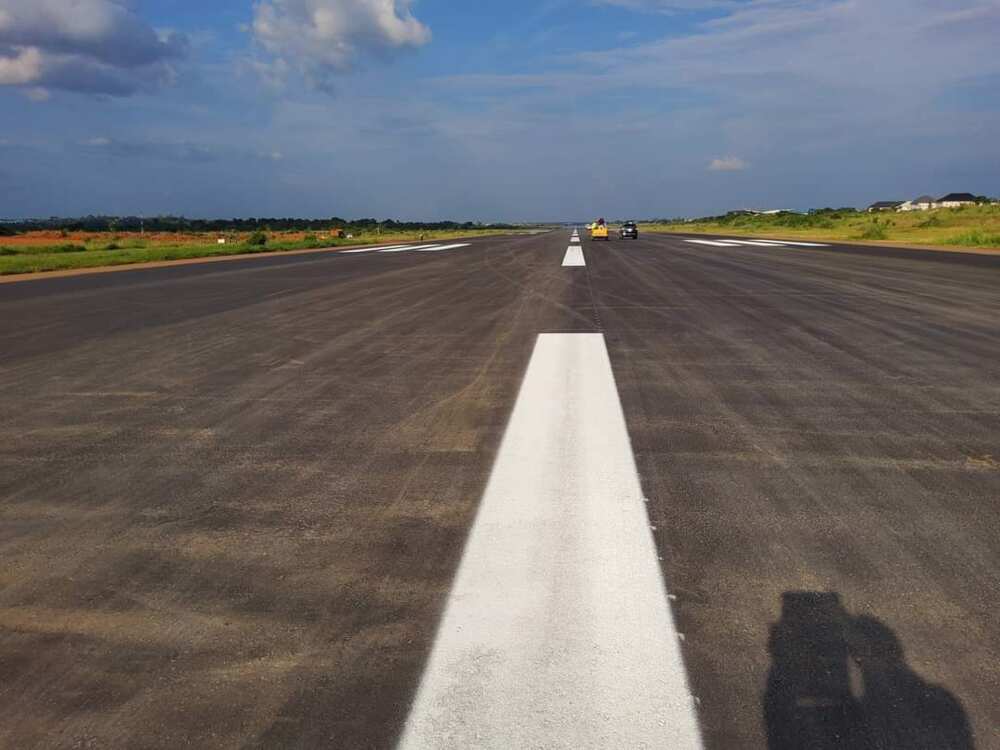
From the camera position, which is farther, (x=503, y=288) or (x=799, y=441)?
(x=503, y=288)

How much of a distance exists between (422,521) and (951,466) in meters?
2.71

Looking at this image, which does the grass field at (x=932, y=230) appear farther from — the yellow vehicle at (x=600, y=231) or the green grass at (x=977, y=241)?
the yellow vehicle at (x=600, y=231)

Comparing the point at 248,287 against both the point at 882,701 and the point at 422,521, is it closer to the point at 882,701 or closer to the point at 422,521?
the point at 422,521

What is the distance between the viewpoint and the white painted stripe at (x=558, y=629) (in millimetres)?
1748

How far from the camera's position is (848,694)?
1.84 metres

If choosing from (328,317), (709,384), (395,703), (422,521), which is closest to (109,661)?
(395,703)

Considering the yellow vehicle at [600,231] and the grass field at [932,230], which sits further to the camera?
the yellow vehicle at [600,231]

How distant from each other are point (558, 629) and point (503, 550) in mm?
554

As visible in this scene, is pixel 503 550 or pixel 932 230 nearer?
pixel 503 550

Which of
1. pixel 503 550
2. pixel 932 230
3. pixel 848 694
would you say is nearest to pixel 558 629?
pixel 503 550

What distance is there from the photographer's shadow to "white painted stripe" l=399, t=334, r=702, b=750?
0.27 meters

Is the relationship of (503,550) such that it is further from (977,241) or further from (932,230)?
(932,230)

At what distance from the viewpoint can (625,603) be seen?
228 cm

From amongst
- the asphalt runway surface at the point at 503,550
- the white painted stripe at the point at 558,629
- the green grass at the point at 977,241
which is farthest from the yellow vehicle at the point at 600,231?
the white painted stripe at the point at 558,629
